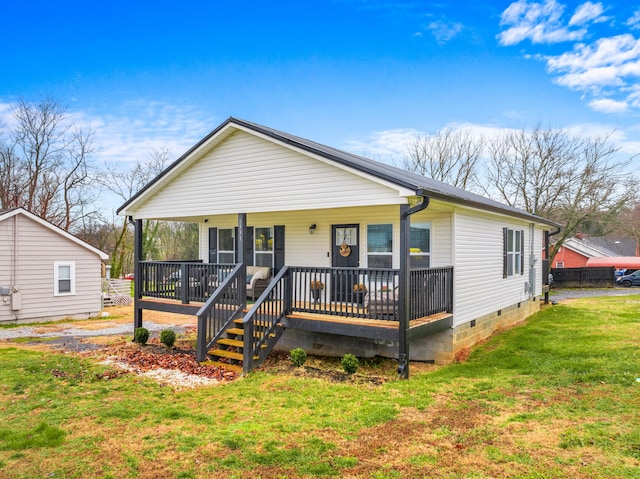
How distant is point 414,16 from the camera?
623 inches

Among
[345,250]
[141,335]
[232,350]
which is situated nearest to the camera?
[232,350]

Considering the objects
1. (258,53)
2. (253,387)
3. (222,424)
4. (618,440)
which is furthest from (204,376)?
(258,53)

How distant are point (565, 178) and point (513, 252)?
16970mm

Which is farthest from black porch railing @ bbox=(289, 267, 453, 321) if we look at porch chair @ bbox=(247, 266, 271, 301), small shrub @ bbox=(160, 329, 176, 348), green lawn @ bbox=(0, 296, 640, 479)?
small shrub @ bbox=(160, 329, 176, 348)

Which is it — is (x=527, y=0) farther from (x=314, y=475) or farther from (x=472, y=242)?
(x=314, y=475)

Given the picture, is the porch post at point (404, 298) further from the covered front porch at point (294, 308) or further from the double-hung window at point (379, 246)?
the double-hung window at point (379, 246)

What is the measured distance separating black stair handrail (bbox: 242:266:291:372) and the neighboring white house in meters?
10.8

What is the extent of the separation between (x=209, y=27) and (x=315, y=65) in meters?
6.12

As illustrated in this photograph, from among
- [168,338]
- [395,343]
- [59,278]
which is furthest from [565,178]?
[59,278]

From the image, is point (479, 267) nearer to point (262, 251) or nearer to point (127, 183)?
point (262, 251)

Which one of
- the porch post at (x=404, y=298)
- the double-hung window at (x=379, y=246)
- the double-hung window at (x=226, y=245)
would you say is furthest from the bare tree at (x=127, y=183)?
the porch post at (x=404, y=298)

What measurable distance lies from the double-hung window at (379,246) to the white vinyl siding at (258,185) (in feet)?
7.86

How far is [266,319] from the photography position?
884 cm

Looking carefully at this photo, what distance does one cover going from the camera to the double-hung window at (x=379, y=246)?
10531 millimetres
